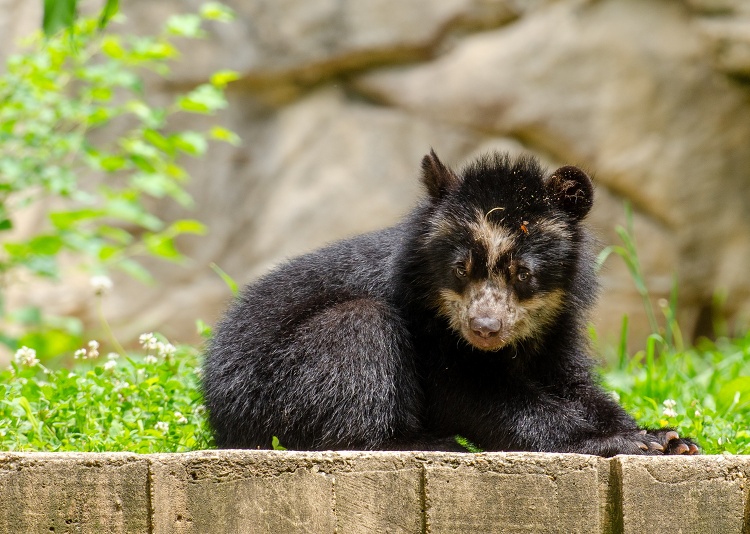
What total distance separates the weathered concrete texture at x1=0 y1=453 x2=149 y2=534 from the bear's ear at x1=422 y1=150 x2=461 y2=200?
1.98m

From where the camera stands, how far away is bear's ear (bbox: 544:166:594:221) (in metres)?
4.29

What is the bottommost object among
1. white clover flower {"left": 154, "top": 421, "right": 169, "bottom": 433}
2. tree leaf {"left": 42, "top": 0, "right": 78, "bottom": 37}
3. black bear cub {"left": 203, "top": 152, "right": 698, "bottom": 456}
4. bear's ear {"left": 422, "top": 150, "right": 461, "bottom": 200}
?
white clover flower {"left": 154, "top": 421, "right": 169, "bottom": 433}

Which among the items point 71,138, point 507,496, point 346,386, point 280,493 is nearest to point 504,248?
point 346,386

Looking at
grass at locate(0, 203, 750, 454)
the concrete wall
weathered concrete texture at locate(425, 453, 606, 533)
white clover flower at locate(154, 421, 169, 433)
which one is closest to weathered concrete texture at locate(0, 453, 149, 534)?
the concrete wall

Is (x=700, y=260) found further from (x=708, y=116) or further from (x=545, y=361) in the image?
(x=545, y=361)

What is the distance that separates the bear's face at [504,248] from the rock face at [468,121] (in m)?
5.39

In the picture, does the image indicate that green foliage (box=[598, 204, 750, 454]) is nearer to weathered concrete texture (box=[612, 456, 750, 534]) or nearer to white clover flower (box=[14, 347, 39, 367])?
weathered concrete texture (box=[612, 456, 750, 534])

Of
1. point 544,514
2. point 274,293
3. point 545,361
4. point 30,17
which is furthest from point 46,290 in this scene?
point 544,514

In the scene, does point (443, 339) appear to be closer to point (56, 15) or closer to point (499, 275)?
point (499, 275)

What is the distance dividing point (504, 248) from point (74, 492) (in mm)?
1996

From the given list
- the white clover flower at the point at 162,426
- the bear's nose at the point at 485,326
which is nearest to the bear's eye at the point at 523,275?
the bear's nose at the point at 485,326

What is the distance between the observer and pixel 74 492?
3078mm

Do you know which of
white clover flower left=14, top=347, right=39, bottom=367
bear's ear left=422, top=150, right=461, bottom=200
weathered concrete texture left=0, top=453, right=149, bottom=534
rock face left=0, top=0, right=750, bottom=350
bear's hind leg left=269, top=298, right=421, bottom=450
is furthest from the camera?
rock face left=0, top=0, right=750, bottom=350

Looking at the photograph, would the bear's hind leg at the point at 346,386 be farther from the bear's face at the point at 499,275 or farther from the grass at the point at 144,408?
the grass at the point at 144,408
